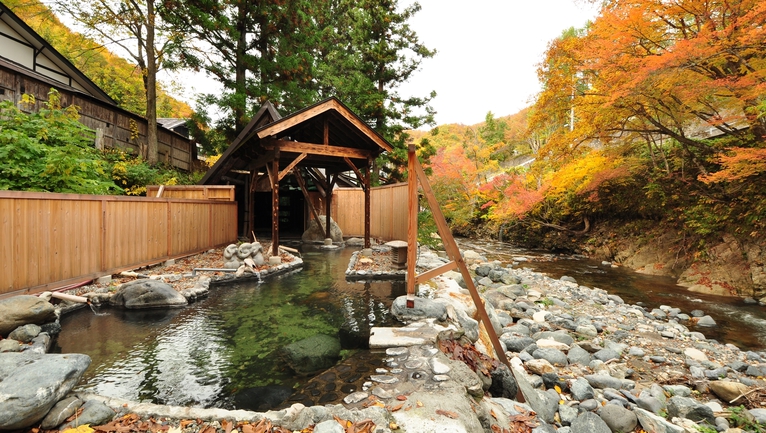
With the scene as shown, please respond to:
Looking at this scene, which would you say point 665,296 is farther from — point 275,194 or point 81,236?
point 81,236

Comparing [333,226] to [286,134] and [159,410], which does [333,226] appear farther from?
[159,410]

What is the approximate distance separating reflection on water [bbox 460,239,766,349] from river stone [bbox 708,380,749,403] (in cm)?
242

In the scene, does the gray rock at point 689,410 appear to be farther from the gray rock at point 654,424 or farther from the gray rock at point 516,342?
the gray rock at point 516,342

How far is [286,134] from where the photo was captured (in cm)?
830

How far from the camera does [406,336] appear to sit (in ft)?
11.5

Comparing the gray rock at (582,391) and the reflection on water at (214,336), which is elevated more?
the reflection on water at (214,336)

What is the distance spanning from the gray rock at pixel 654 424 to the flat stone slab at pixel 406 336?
7.14 ft

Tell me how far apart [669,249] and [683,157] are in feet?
10.4

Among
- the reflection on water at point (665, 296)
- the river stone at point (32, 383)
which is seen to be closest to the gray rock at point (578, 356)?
the reflection on water at point (665, 296)

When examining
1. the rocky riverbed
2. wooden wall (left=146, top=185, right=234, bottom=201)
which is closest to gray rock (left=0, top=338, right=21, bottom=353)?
the rocky riverbed

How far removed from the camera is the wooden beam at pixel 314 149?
791cm

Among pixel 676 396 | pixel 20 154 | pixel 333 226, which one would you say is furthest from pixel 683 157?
pixel 20 154

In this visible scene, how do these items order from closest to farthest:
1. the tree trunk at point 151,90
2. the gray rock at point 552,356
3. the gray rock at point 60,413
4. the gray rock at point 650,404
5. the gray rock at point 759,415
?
the gray rock at point 60,413, the gray rock at point 759,415, the gray rock at point 650,404, the gray rock at point 552,356, the tree trunk at point 151,90

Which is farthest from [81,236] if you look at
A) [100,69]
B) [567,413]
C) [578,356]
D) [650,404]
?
[100,69]
